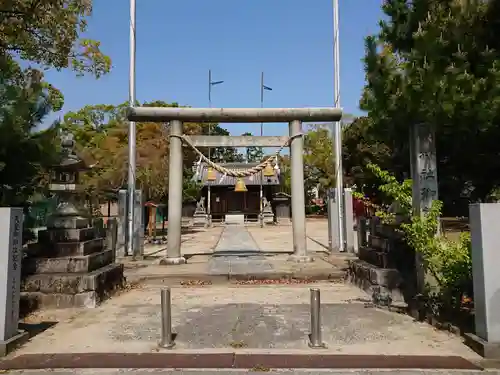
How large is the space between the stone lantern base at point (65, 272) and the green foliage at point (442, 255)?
18.6 feet

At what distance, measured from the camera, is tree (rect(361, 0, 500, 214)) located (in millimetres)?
6574

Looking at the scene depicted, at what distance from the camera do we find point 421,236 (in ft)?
22.5

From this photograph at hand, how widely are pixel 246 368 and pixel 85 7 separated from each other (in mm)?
11155

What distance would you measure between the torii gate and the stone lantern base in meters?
4.00

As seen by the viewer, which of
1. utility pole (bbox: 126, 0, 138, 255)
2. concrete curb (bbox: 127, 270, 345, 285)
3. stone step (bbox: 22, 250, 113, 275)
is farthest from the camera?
utility pole (bbox: 126, 0, 138, 255)

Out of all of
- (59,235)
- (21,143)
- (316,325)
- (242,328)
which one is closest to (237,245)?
(59,235)

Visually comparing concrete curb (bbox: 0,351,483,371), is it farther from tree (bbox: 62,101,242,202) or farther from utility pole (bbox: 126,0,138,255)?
tree (bbox: 62,101,242,202)

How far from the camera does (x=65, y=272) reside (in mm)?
8336

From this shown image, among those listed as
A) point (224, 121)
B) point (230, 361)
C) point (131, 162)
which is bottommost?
point (230, 361)

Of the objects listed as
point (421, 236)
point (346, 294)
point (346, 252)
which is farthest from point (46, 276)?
point (346, 252)

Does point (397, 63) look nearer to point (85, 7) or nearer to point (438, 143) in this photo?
point (438, 143)

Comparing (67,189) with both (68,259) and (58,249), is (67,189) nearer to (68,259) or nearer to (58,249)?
(58,249)

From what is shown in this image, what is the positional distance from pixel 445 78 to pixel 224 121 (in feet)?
25.6

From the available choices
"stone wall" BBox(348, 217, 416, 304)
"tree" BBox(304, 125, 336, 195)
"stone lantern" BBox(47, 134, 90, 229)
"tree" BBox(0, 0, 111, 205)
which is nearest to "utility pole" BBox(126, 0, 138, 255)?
→ "tree" BBox(0, 0, 111, 205)
